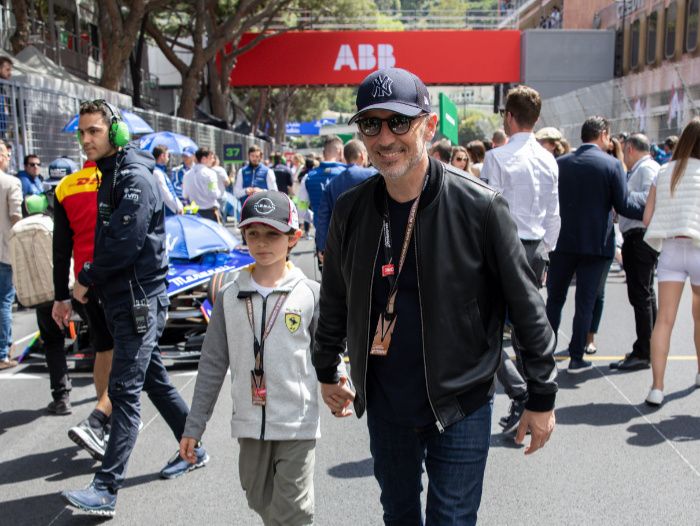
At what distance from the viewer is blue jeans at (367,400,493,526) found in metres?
2.56

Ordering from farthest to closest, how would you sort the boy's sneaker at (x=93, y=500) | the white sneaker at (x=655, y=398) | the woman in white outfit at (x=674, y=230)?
the white sneaker at (x=655, y=398) → the woman in white outfit at (x=674, y=230) → the boy's sneaker at (x=93, y=500)

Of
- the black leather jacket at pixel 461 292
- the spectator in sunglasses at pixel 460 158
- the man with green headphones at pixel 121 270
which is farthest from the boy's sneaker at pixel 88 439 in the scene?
the spectator in sunglasses at pixel 460 158

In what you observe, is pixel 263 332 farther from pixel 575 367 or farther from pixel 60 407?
pixel 575 367

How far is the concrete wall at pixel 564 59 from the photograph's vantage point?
1282 inches

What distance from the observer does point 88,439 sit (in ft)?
15.1

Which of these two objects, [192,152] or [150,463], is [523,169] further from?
[192,152]

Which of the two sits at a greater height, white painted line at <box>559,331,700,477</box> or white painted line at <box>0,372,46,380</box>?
white painted line at <box>559,331,700,477</box>

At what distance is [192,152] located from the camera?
58.9 ft

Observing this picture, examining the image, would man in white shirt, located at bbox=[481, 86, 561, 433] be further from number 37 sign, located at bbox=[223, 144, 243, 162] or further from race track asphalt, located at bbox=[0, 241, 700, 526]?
number 37 sign, located at bbox=[223, 144, 243, 162]

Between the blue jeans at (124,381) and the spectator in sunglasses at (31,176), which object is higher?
the spectator in sunglasses at (31,176)

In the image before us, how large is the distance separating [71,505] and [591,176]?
4572mm

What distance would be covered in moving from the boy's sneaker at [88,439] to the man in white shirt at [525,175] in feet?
8.59

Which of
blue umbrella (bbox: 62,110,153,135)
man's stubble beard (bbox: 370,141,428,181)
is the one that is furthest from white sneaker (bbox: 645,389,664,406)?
blue umbrella (bbox: 62,110,153,135)

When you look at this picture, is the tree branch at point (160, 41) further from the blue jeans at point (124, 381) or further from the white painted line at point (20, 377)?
the blue jeans at point (124, 381)
